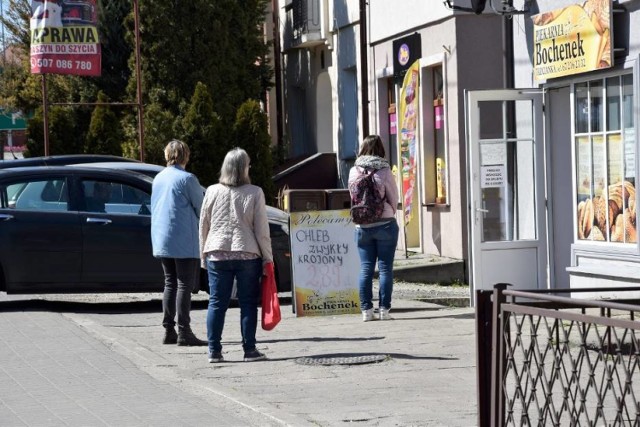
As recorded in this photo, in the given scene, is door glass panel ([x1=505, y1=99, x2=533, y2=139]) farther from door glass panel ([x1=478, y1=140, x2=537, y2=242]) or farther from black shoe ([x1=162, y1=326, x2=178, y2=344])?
black shoe ([x1=162, y1=326, x2=178, y2=344])

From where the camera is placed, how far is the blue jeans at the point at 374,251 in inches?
504

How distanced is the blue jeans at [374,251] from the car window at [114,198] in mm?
2840

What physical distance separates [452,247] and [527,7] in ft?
16.4

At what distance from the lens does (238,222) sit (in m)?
10.4

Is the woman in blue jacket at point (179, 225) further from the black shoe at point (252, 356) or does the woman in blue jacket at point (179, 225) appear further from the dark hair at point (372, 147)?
the dark hair at point (372, 147)

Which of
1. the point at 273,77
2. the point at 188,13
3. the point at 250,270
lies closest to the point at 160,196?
the point at 250,270

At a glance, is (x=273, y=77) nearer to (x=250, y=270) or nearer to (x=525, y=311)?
(x=250, y=270)

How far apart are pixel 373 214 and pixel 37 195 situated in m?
3.90

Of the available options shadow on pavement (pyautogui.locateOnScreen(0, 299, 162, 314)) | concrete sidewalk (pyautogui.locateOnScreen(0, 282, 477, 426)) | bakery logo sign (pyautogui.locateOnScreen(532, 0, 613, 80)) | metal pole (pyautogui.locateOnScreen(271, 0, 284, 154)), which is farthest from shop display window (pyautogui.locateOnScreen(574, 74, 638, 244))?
metal pole (pyautogui.locateOnScreen(271, 0, 284, 154))

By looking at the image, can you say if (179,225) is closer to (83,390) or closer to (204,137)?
(83,390)

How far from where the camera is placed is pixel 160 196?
11422 millimetres

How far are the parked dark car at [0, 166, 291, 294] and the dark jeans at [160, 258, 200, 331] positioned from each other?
9.18 feet

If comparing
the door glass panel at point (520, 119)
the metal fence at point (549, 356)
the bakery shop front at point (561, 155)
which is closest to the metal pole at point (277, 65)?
the bakery shop front at point (561, 155)

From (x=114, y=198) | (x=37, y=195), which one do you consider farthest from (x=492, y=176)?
(x=37, y=195)
